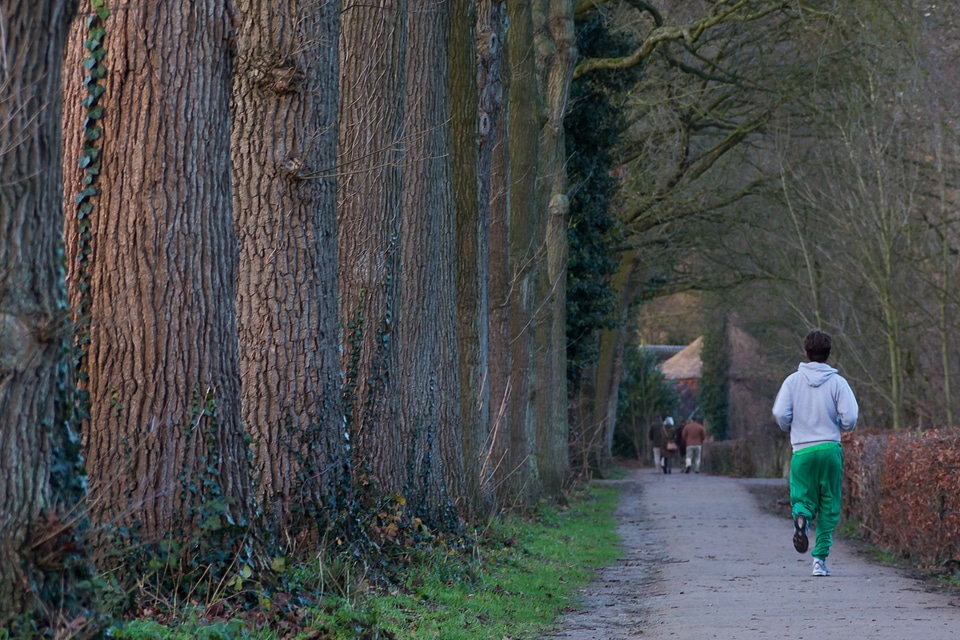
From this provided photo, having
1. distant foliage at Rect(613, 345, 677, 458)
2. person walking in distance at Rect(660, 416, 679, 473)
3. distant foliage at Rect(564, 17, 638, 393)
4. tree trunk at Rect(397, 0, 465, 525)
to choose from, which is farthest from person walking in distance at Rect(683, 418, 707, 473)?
tree trunk at Rect(397, 0, 465, 525)

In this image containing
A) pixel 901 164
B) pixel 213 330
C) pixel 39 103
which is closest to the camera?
pixel 39 103

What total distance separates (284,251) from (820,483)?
4869mm

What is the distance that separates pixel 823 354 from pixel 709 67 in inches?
607

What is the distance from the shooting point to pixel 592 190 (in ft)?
79.0

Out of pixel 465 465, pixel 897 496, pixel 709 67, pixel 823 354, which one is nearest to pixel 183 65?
pixel 823 354

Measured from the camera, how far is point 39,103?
170 inches

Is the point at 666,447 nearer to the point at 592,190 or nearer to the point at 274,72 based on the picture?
the point at 592,190

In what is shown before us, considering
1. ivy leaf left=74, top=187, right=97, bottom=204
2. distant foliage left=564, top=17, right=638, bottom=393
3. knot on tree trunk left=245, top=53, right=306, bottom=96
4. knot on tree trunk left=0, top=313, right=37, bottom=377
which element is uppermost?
distant foliage left=564, top=17, right=638, bottom=393

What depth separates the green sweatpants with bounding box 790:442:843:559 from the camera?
33.0 feet

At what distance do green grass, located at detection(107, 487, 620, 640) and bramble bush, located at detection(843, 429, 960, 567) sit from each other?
305 centimetres

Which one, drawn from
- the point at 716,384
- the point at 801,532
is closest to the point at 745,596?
the point at 801,532

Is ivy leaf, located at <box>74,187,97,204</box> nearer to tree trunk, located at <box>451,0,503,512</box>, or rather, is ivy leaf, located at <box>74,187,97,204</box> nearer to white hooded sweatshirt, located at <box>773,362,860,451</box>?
white hooded sweatshirt, located at <box>773,362,860,451</box>

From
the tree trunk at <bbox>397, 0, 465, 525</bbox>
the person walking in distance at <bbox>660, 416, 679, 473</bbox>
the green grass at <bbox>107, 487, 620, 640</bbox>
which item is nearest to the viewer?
the green grass at <bbox>107, 487, 620, 640</bbox>

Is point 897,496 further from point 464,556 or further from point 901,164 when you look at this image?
point 901,164
